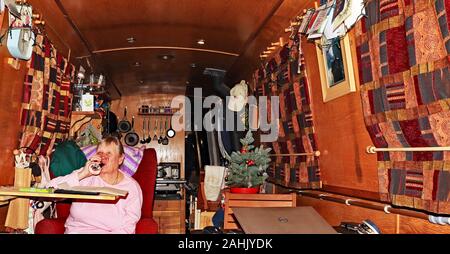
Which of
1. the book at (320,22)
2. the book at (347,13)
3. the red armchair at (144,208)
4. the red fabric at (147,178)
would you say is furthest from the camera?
the red fabric at (147,178)

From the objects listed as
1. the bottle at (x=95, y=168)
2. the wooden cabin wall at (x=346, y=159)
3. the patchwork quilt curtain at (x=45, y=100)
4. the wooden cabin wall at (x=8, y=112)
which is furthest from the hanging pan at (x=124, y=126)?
the bottle at (x=95, y=168)

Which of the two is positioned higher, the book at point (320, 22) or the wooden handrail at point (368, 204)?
the book at point (320, 22)

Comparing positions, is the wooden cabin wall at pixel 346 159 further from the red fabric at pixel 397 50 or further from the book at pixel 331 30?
the red fabric at pixel 397 50

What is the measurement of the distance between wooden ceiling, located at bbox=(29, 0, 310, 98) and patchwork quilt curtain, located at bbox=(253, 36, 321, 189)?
1.04 feet

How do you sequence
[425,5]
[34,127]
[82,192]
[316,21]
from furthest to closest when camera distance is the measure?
[34,127] < [316,21] < [82,192] < [425,5]

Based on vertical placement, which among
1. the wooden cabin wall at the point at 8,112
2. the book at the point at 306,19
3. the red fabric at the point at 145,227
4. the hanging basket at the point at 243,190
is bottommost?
the red fabric at the point at 145,227

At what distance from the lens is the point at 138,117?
861cm

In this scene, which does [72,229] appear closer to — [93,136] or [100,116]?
[93,136]

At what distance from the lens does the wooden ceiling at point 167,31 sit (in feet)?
11.8

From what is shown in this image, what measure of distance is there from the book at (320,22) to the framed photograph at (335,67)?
0.26 ft

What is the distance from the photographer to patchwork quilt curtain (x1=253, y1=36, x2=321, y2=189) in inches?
131

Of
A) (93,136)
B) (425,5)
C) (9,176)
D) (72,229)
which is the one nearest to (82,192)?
(72,229)

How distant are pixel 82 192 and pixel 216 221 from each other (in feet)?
5.65

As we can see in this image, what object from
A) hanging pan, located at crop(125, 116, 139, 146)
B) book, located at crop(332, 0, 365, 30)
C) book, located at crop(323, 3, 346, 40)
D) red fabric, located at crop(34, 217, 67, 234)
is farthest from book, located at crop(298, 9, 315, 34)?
hanging pan, located at crop(125, 116, 139, 146)
